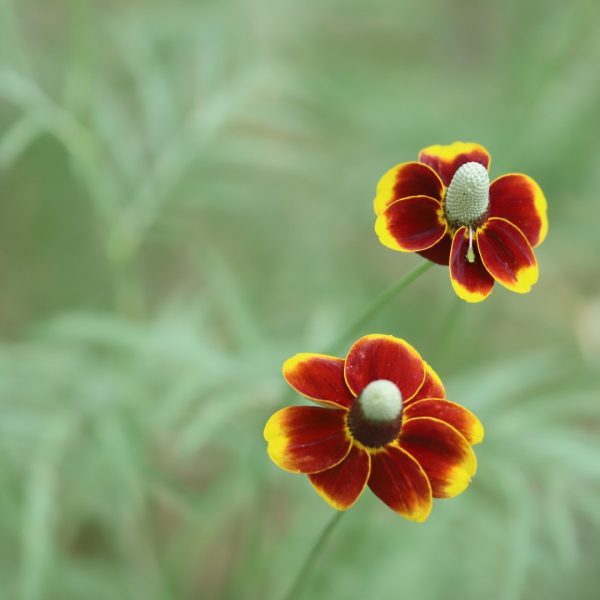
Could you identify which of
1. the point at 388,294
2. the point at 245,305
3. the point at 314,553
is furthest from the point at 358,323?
the point at 245,305

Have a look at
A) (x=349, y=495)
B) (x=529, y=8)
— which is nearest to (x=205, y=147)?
(x=349, y=495)

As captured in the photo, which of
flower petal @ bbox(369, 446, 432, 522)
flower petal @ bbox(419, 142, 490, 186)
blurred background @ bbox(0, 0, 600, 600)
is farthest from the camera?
blurred background @ bbox(0, 0, 600, 600)

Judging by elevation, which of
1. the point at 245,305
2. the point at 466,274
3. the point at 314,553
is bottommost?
the point at 314,553

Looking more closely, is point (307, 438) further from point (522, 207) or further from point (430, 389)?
point (522, 207)

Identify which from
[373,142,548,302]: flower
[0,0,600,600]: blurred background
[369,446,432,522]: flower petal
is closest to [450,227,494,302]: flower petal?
[373,142,548,302]: flower

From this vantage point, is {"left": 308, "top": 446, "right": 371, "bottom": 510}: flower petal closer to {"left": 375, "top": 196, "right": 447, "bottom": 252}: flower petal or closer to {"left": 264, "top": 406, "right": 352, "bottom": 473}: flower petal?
{"left": 264, "top": 406, "right": 352, "bottom": 473}: flower petal

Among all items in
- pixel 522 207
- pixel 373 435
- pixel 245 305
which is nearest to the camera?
pixel 373 435
